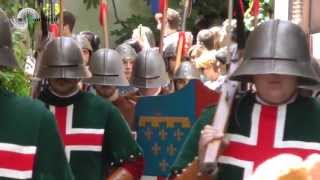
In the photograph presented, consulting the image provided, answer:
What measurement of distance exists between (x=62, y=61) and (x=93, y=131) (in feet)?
1.48

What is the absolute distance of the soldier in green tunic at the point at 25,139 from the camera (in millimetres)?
3934

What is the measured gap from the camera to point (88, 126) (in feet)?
18.2

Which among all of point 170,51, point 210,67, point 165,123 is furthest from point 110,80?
point 170,51

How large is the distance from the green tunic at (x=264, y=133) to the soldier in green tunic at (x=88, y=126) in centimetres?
148

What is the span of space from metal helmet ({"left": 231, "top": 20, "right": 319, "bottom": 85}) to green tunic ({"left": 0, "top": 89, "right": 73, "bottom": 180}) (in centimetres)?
77

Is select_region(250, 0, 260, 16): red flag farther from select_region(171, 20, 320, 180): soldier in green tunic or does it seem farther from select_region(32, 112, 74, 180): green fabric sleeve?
select_region(32, 112, 74, 180): green fabric sleeve

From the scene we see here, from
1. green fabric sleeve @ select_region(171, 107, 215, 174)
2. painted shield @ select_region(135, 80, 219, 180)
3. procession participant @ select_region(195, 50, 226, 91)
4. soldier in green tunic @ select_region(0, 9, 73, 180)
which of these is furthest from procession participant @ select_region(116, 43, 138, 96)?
soldier in green tunic @ select_region(0, 9, 73, 180)

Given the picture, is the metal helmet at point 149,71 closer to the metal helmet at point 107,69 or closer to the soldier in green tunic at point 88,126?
the metal helmet at point 107,69

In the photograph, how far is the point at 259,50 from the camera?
402 centimetres

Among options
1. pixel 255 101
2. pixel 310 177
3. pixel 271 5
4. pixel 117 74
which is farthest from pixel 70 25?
pixel 310 177

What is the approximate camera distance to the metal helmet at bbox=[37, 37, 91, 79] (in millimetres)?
5559

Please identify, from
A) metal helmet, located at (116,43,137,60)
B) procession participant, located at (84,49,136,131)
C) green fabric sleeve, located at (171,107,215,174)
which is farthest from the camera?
metal helmet, located at (116,43,137,60)

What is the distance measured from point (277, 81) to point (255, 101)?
160mm

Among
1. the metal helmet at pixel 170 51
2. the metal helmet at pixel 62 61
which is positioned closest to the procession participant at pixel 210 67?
the metal helmet at pixel 170 51
